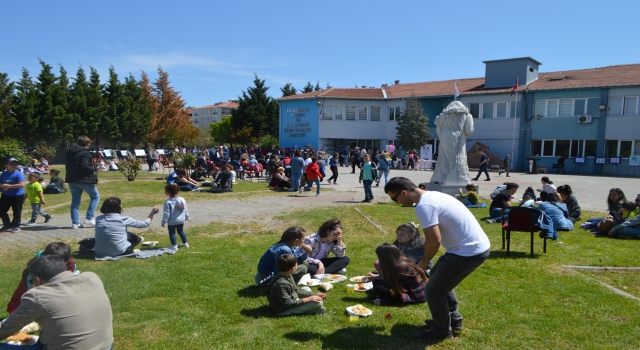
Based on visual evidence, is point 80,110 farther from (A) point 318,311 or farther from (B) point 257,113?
(A) point 318,311

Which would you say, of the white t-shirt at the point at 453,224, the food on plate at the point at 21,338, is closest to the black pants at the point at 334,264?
the white t-shirt at the point at 453,224

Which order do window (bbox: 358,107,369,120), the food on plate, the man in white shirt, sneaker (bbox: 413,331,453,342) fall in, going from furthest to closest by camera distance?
window (bbox: 358,107,369,120) < sneaker (bbox: 413,331,453,342) < the food on plate < the man in white shirt

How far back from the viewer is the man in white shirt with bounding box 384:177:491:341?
4.02 meters

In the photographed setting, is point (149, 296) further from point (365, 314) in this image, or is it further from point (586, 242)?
point (586, 242)

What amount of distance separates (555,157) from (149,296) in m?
33.6

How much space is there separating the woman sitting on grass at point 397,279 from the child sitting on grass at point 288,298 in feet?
2.53

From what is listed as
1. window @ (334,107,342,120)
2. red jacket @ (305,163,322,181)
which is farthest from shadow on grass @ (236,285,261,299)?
window @ (334,107,342,120)

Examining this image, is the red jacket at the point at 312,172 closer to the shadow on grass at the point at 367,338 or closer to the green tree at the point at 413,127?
the shadow on grass at the point at 367,338

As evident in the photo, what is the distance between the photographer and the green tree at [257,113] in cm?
4928

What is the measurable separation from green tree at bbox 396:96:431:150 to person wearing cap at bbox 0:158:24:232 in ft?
99.3

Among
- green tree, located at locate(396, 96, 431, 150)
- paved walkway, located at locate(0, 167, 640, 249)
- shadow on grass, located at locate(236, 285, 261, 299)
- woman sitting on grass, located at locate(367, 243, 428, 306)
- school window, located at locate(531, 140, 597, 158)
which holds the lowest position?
paved walkway, located at locate(0, 167, 640, 249)

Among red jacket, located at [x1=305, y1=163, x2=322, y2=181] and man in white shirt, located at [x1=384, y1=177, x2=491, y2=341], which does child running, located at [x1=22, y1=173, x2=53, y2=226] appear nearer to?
red jacket, located at [x1=305, y1=163, x2=322, y2=181]

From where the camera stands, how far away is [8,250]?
8328mm

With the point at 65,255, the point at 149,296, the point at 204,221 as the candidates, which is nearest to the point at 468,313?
the point at 149,296
